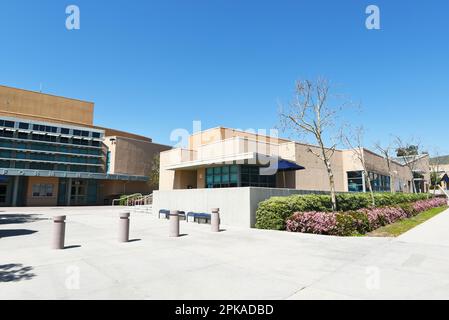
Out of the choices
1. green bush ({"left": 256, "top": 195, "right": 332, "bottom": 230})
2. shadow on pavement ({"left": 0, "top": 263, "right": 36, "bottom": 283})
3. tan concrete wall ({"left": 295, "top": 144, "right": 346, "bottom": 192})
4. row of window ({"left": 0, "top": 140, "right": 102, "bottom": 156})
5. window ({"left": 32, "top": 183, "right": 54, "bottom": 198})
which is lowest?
shadow on pavement ({"left": 0, "top": 263, "right": 36, "bottom": 283})

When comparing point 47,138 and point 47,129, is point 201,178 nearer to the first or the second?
point 47,138

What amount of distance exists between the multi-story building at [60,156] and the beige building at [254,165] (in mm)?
14302

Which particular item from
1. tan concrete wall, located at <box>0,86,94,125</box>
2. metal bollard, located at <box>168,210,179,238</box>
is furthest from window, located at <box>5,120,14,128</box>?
metal bollard, located at <box>168,210,179,238</box>

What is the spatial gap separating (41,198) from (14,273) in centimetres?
3559

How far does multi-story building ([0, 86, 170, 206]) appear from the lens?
1379 inches

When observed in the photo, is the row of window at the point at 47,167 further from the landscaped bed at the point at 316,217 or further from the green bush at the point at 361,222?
the green bush at the point at 361,222

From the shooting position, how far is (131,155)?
42.3 metres

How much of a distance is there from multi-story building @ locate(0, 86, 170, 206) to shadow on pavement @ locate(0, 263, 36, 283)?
32441mm

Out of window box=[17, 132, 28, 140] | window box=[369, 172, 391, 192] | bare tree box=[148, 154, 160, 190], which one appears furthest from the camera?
bare tree box=[148, 154, 160, 190]

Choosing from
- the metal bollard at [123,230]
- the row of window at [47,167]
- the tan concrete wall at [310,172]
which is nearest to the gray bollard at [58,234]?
the metal bollard at [123,230]

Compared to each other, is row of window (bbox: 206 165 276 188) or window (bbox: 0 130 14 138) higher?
window (bbox: 0 130 14 138)

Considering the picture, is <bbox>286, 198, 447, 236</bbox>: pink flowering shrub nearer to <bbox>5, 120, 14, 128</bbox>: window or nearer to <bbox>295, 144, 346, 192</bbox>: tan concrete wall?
<bbox>295, 144, 346, 192</bbox>: tan concrete wall
